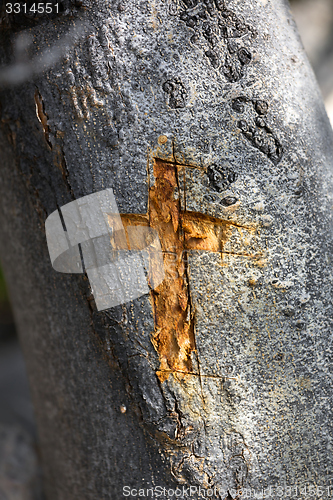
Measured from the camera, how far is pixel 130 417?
20.7 inches

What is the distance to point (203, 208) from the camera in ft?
1.60

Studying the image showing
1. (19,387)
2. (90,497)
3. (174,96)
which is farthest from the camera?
(19,387)

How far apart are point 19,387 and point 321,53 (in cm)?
234

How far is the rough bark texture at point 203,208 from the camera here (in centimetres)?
47

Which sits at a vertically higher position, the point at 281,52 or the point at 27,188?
the point at 281,52

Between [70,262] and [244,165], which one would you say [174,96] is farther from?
[70,262]

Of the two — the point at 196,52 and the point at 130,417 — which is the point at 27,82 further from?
the point at 130,417

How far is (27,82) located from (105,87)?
0.12 metres

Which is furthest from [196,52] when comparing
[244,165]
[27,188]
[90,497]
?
[90,497]

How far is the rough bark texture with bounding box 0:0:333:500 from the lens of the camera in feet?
1.54

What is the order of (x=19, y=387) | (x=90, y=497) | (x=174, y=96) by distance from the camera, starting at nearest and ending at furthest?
(x=174, y=96), (x=90, y=497), (x=19, y=387)

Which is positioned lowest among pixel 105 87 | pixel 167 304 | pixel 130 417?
pixel 130 417

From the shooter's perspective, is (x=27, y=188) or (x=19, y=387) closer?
(x=27, y=188)

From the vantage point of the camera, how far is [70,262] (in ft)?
1.68
